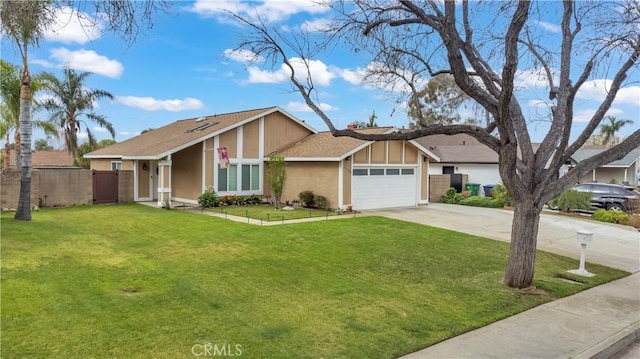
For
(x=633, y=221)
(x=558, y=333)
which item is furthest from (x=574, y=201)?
(x=558, y=333)

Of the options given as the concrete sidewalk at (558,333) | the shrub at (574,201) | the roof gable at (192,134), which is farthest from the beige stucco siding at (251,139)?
the concrete sidewalk at (558,333)

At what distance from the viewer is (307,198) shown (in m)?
18.0

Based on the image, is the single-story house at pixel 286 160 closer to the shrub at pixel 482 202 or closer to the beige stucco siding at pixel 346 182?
the beige stucco siding at pixel 346 182

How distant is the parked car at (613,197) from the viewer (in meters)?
18.7

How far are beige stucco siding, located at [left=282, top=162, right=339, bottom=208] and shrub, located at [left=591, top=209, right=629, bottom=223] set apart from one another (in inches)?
444

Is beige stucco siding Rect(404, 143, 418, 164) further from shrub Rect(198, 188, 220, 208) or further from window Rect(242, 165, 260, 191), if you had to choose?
shrub Rect(198, 188, 220, 208)

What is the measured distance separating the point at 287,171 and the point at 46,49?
13322mm

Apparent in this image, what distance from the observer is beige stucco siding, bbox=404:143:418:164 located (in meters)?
20.1

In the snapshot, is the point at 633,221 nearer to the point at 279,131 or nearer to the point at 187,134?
the point at 279,131

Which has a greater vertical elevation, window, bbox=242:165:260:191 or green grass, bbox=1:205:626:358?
window, bbox=242:165:260:191

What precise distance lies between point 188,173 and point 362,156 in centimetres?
810

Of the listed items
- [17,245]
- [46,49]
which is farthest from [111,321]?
[17,245]

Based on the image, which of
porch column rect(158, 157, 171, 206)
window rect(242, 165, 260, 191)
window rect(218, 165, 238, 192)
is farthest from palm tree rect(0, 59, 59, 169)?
window rect(242, 165, 260, 191)

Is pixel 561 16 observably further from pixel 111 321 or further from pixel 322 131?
pixel 322 131
